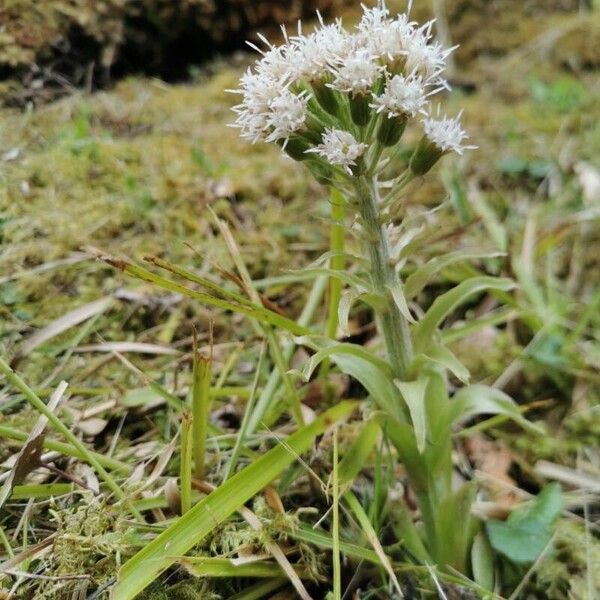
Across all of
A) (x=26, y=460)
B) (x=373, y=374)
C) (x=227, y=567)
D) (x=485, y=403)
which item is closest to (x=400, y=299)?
(x=373, y=374)

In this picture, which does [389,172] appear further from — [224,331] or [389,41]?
[389,41]

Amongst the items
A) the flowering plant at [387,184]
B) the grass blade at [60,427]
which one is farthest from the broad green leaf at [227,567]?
the flowering plant at [387,184]

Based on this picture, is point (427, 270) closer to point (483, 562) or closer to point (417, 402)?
point (417, 402)

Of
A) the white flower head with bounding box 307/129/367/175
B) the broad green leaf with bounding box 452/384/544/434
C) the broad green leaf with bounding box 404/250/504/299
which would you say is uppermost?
the white flower head with bounding box 307/129/367/175

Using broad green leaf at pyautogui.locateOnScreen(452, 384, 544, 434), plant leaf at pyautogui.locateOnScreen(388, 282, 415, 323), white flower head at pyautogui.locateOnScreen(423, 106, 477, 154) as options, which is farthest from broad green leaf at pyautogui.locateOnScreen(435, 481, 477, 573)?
white flower head at pyautogui.locateOnScreen(423, 106, 477, 154)

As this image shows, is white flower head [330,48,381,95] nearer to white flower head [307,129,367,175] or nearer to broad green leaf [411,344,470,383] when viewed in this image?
white flower head [307,129,367,175]

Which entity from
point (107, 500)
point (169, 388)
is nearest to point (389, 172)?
point (169, 388)
